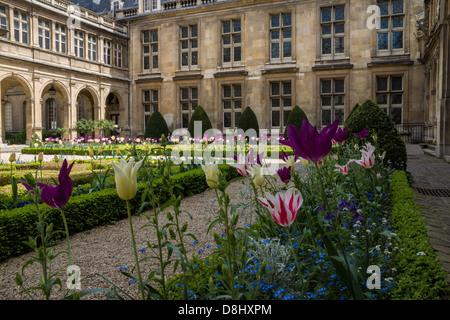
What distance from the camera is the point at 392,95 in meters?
16.1

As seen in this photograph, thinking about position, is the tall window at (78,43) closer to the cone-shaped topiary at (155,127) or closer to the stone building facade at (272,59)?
the stone building facade at (272,59)

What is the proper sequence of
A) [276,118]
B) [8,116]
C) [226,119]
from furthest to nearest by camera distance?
[8,116], [226,119], [276,118]

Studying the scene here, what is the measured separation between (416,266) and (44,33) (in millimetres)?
19062

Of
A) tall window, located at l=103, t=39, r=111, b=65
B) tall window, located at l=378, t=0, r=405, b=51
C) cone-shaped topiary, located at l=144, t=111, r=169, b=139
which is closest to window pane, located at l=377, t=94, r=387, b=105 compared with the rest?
tall window, located at l=378, t=0, r=405, b=51

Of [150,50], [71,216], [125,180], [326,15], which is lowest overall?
[71,216]

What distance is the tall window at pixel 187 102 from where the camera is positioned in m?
19.3

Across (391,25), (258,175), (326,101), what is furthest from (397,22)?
(258,175)

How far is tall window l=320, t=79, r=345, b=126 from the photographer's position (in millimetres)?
16688

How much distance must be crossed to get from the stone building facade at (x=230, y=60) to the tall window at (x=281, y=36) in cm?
5

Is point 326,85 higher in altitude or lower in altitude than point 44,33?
lower

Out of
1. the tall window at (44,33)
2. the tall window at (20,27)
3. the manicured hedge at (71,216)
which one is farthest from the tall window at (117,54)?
the manicured hedge at (71,216)

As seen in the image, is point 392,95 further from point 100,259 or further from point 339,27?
point 100,259

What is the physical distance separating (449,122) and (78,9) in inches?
691

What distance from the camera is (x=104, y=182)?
4.95 m
